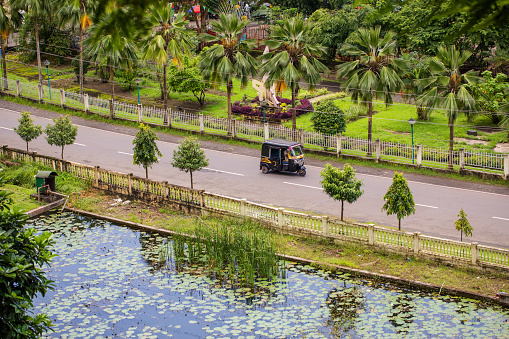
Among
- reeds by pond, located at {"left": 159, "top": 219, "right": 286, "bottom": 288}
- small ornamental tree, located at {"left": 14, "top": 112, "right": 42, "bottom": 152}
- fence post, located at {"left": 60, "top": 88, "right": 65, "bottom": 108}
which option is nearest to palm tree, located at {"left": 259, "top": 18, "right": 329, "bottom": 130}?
small ornamental tree, located at {"left": 14, "top": 112, "right": 42, "bottom": 152}

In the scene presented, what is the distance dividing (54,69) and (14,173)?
2324cm

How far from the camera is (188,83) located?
139 feet

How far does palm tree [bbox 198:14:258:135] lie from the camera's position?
115 feet

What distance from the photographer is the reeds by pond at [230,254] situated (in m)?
20.6

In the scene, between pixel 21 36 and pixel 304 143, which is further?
pixel 21 36

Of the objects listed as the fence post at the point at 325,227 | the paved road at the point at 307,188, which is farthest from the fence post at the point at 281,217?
the paved road at the point at 307,188

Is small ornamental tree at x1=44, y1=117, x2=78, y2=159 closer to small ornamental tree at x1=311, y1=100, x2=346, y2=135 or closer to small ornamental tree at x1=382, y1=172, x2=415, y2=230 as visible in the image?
small ornamental tree at x1=311, y1=100, x2=346, y2=135

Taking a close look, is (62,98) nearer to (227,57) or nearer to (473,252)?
Result: (227,57)

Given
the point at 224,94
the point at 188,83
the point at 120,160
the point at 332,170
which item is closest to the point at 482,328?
the point at 332,170

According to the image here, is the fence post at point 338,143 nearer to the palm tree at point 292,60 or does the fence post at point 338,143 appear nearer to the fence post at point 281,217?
the palm tree at point 292,60

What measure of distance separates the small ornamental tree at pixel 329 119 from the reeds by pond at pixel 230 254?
42.1 feet

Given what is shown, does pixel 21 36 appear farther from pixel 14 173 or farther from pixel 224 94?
pixel 14 173

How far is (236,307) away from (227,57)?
65.0ft

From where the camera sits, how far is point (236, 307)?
18.7 meters
